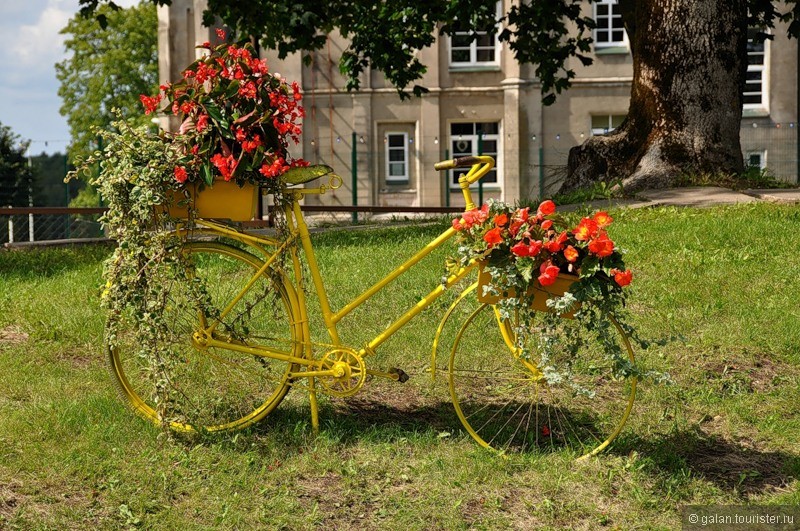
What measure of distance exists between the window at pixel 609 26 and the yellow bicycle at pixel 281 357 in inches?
1110

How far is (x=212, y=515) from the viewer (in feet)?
15.9

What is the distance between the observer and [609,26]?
32.9 meters

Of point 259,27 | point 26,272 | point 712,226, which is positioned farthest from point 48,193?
point 712,226

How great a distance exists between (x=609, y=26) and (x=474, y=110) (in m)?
4.65

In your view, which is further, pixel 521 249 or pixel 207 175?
pixel 207 175

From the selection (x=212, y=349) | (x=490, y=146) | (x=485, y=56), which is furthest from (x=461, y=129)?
(x=212, y=349)

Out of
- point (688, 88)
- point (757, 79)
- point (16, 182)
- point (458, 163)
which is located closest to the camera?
point (458, 163)

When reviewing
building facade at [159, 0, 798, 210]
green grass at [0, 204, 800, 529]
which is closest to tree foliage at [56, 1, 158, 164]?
building facade at [159, 0, 798, 210]

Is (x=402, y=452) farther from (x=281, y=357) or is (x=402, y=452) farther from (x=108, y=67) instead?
(x=108, y=67)

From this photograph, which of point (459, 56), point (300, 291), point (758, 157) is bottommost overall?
point (300, 291)

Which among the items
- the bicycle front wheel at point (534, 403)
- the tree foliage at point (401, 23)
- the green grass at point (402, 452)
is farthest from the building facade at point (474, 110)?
the bicycle front wheel at point (534, 403)

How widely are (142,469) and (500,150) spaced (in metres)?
28.1

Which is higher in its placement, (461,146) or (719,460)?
(461,146)

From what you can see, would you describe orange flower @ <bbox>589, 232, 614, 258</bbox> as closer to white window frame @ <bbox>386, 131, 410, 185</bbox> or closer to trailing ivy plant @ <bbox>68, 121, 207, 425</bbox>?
trailing ivy plant @ <bbox>68, 121, 207, 425</bbox>
